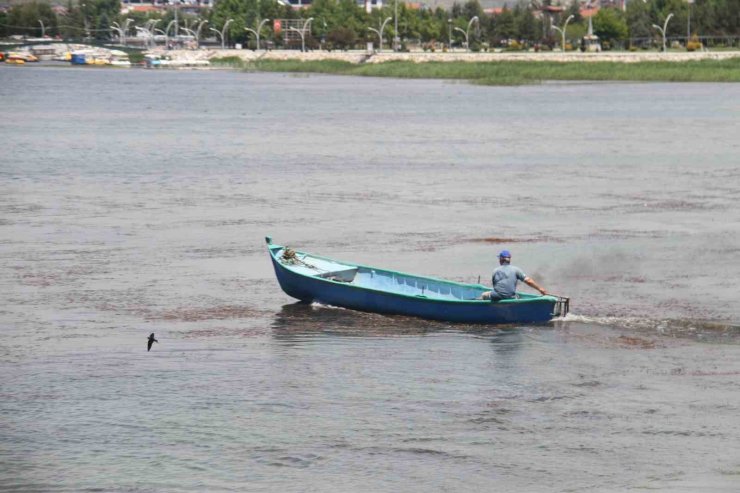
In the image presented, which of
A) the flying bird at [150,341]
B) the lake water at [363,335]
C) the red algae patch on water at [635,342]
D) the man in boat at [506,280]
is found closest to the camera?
the lake water at [363,335]

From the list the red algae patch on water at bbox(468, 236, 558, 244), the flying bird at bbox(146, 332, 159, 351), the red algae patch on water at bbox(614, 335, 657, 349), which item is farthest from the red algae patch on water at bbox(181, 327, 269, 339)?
the red algae patch on water at bbox(468, 236, 558, 244)

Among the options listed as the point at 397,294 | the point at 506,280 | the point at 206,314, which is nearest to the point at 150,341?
the point at 206,314

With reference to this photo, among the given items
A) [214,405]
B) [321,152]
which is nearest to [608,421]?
[214,405]

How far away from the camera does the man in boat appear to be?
33375 mm

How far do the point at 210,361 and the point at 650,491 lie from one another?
12.3 metres

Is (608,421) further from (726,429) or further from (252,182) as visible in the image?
(252,182)

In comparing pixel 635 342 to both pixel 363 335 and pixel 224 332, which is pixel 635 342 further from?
pixel 224 332

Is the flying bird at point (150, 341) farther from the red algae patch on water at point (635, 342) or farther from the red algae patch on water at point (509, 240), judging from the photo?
the red algae patch on water at point (509, 240)

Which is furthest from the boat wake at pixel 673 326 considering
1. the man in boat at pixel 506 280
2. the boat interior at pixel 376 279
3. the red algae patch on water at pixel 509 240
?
the red algae patch on water at pixel 509 240

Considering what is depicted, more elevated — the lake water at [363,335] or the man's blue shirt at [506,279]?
the man's blue shirt at [506,279]

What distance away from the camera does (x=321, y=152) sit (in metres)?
86.3

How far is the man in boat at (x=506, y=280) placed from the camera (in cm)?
3338

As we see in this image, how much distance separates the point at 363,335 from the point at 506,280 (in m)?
3.97

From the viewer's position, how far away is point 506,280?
33500mm
